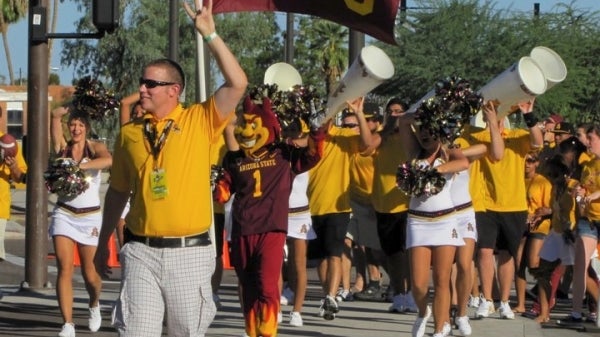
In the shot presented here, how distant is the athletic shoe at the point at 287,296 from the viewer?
551 inches

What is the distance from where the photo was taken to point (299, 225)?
1184cm

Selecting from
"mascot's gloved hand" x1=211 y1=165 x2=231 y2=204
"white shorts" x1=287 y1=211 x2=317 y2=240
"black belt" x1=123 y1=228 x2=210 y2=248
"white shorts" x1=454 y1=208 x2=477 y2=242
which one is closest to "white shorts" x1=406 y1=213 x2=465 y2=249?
"white shorts" x1=454 y1=208 x2=477 y2=242

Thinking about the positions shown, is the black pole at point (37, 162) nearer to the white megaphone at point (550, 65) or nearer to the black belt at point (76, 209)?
the black belt at point (76, 209)

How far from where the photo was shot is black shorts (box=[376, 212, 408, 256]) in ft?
42.3

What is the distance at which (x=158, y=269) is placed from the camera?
722cm

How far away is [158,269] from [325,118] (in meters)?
3.58

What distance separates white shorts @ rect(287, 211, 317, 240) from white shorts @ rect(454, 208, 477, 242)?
146 cm

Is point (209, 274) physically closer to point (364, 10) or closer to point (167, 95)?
point (167, 95)

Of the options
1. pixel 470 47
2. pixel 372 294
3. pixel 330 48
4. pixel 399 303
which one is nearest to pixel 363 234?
pixel 372 294

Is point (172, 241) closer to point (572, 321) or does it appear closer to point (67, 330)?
point (67, 330)

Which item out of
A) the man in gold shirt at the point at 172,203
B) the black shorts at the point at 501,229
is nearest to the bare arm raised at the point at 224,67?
the man in gold shirt at the point at 172,203

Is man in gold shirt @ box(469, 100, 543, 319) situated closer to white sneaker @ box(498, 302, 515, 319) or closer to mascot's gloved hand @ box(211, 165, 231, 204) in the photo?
white sneaker @ box(498, 302, 515, 319)

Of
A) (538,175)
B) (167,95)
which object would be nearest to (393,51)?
(538,175)

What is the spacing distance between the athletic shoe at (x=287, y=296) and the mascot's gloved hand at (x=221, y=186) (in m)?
3.99
